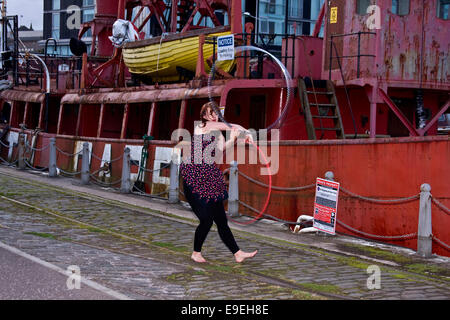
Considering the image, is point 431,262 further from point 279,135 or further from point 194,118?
point 194,118

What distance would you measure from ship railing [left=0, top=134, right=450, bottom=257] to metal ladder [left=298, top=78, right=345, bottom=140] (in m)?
1.98

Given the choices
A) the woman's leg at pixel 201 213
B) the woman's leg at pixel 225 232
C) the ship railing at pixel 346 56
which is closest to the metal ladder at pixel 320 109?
the ship railing at pixel 346 56

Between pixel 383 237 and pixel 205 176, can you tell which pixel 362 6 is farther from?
pixel 205 176

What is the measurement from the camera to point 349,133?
16469mm

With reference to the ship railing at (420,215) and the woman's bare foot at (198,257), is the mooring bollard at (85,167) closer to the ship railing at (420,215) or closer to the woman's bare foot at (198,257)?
the ship railing at (420,215)

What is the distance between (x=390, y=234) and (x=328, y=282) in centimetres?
320

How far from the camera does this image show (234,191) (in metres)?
14.4

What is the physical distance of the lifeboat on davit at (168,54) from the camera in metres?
18.9

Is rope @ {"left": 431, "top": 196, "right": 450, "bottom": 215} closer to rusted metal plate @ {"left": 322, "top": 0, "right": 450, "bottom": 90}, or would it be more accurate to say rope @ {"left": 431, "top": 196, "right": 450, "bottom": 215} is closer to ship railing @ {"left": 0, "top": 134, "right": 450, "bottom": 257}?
ship railing @ {"left": 0, "top": 134, "right": 450, "bottom": 257}

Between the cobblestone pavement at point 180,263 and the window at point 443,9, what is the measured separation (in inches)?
278

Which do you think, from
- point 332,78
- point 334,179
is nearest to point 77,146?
point 332,78

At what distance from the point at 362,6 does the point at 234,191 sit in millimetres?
5213

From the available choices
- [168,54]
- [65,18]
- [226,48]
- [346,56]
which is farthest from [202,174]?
[65,18]

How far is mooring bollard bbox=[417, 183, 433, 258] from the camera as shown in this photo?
397 inches
